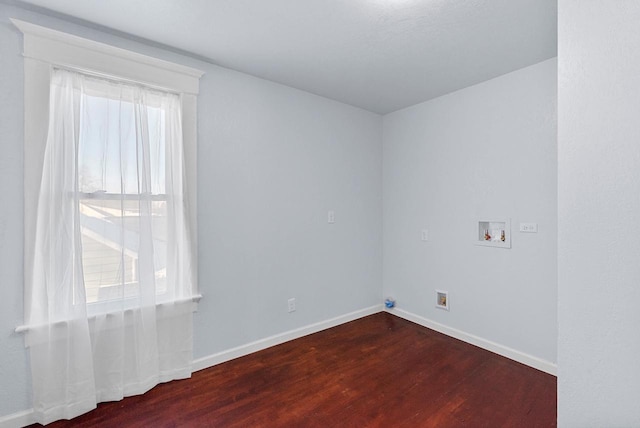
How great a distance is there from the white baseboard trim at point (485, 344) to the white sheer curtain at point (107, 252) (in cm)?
235

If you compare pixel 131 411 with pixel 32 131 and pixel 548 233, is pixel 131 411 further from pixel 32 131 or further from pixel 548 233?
pixel 548 233

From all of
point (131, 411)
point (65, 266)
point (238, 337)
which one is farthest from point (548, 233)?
point (65, 266)

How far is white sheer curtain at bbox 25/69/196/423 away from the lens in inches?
72.0

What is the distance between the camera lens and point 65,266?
1.86 meters

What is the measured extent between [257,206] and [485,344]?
97.8 inches

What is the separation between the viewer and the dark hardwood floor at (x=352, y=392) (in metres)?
1.84

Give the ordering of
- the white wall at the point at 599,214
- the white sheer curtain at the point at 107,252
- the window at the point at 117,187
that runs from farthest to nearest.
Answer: the window at the point at 117,187 < the white sheer curtain at the point at 107,252 < the white wall at the point at 599,214

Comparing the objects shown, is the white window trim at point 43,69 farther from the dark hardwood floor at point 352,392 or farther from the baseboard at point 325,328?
the dark hardwood floor at point 352,392

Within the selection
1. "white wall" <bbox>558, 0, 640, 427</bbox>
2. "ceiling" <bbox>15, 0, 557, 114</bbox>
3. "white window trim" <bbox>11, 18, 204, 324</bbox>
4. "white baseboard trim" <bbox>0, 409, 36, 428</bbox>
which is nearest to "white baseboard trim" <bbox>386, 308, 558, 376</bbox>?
"white wall" <bbox>558, 0, 640, 427</bbox>

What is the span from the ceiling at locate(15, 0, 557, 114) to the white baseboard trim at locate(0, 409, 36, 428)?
2430mm

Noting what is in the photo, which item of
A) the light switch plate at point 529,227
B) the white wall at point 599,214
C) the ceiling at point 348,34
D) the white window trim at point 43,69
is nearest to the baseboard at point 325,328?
the white window trim at point 43,69

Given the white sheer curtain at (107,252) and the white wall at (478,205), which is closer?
the white sheer curtain at (107,252)

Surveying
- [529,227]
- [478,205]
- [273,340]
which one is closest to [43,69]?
[273,340]

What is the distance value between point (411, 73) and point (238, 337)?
2.79 meters
